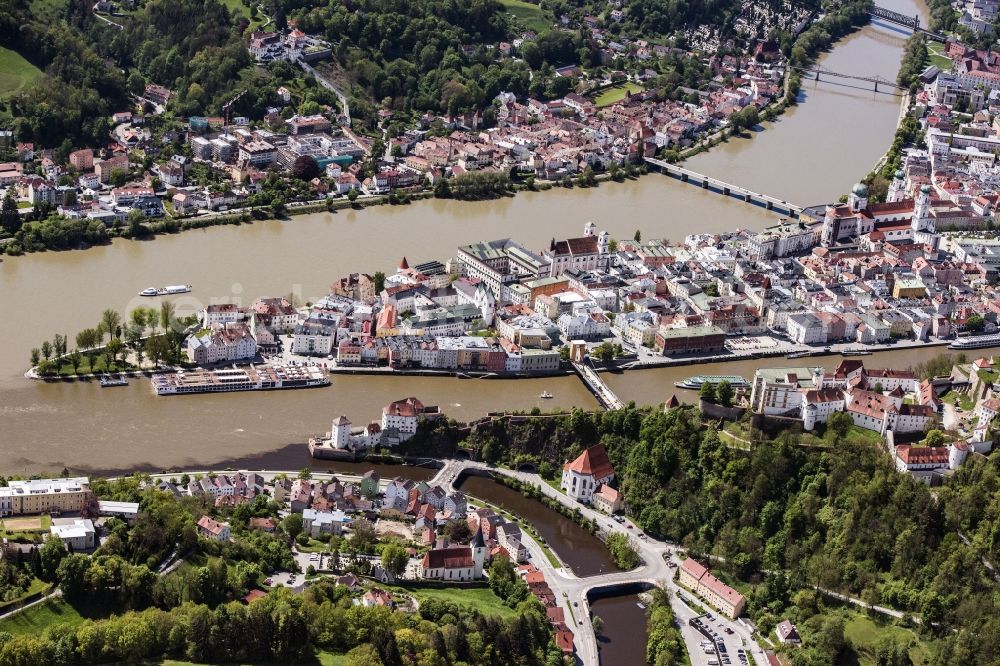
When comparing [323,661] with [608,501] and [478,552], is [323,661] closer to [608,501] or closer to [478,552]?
[478,552]

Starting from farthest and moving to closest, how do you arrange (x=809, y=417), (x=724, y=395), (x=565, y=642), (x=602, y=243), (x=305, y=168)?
1. (x=305, y=168)
2. (x=602, y=243)
3. (x=724, y=395)
4. (x=809, y=417)
5. (x=565, y=642)

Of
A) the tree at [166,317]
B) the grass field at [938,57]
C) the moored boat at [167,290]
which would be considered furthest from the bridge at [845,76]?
the tree at [166,317]

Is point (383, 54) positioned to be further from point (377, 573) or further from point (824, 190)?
point (377, 573)

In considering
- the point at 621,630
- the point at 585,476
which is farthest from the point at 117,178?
the point at 621,630

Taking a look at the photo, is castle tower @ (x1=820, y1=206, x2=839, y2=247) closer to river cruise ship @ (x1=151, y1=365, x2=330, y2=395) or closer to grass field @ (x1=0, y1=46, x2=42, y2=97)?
river cruise ship @ (x1=151, y1=365, x2=330, y2=395)

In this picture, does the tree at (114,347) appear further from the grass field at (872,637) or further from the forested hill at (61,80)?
the grass field at (872,637)

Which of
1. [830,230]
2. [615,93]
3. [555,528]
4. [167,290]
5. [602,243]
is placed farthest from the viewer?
[615,93]
